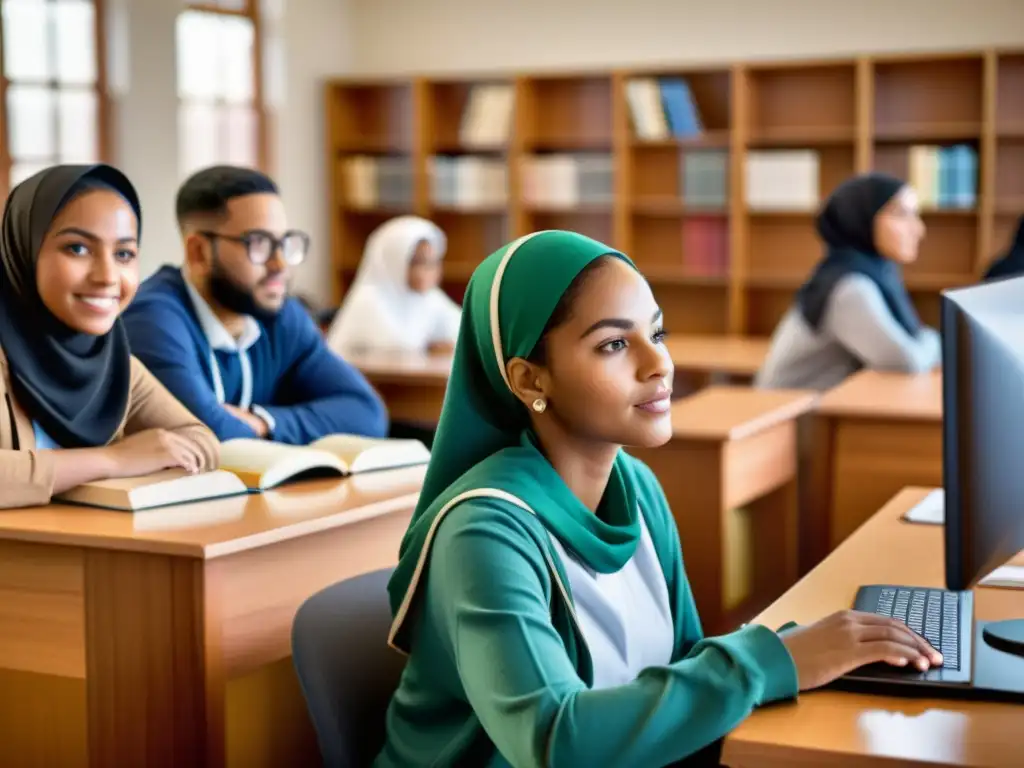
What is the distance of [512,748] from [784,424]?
9.23ft

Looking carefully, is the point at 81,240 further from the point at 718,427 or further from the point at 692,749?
the point at 718,427

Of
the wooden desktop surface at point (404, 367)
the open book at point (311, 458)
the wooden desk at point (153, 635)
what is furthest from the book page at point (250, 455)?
the wooden desktop surface at point (404, 367)

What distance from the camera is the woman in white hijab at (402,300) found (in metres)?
5.97

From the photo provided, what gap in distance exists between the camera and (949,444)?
1.51m

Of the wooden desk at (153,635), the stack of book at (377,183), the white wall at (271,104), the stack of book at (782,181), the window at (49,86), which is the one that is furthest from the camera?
the stack of book at (377,183)

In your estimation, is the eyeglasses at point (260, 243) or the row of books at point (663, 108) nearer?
the eyeglasses at point (260, 243)

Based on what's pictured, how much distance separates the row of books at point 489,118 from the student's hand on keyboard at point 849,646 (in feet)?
22.0

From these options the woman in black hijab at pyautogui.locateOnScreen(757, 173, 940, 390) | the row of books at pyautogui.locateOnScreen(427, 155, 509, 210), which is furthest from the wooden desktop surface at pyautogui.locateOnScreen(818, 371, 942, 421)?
the row of books at pyautogui.locateOnScreen(427, 155, 509, 210)

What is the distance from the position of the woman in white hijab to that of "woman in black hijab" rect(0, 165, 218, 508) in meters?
3.52

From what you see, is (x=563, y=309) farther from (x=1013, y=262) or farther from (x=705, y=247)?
(x=705, y=247)

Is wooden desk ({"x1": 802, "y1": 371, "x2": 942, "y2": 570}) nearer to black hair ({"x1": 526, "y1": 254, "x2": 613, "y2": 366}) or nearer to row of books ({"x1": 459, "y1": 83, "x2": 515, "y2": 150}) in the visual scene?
black hair ({"x1": 526, "y1": 254, "x2": 613, "y2": 366})

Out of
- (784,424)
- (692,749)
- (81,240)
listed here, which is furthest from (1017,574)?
(784,424)

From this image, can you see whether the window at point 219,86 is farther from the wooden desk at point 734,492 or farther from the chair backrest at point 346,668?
the chair backrest at point 346,668

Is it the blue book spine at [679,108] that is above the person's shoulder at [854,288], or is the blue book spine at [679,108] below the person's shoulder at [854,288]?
above
